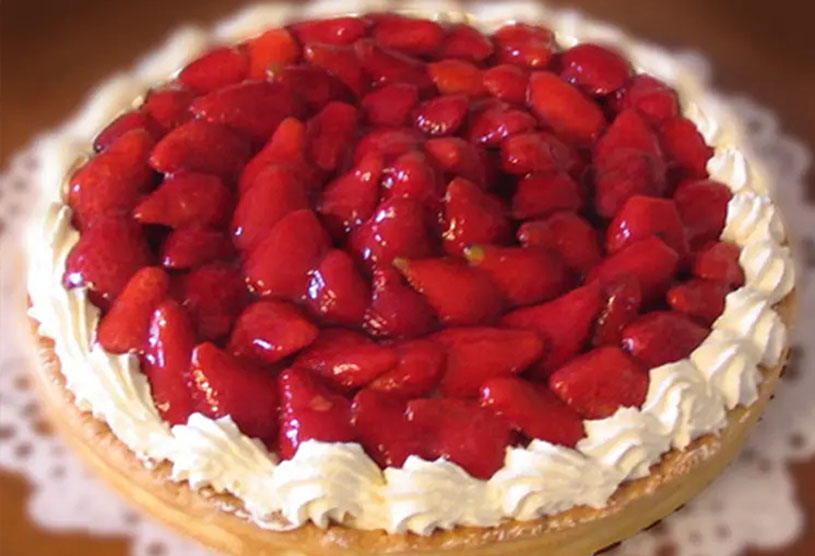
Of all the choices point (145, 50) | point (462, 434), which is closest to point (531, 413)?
point (462, 434)

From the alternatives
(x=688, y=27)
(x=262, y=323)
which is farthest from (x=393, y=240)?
(x=688, y=27)

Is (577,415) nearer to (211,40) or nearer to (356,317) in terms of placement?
(356,317)

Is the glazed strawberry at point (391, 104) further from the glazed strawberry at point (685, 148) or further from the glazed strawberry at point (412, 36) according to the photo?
the glazed strawberry at point (685, 148)

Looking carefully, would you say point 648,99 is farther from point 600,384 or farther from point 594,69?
point 600,384

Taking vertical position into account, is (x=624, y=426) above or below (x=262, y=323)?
below

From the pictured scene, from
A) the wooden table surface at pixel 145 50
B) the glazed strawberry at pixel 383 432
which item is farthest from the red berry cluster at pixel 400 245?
the wooden table surface at pixel 145 50

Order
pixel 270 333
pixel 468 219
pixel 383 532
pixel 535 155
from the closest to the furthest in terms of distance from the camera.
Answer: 1. pixel 383 532
2. pixel 270 333
3. pixel 468 219
4. pixel 535 155
